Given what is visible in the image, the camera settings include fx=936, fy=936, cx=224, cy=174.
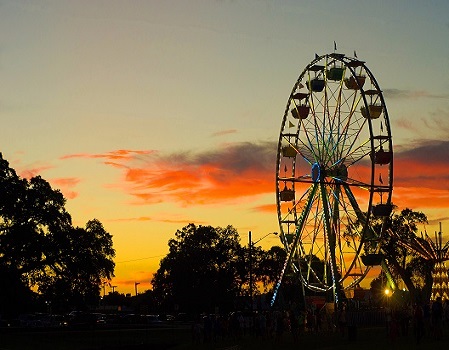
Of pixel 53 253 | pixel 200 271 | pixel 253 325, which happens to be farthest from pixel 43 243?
pixel 200 271

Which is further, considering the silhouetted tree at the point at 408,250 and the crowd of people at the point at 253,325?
the silhouetted tree at the point at 408,250

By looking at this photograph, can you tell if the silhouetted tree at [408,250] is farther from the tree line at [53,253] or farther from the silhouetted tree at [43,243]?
the silhouetted tree at [43,243]

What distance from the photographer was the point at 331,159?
6631 cm

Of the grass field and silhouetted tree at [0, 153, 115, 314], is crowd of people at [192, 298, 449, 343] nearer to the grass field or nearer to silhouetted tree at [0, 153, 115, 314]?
the grass field

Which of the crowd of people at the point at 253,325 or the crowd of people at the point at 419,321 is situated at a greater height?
the crowd of people at the point at 253,325

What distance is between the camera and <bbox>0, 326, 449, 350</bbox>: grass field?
42562mm

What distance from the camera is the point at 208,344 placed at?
55906 millimetres

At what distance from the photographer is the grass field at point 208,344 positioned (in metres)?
42.6

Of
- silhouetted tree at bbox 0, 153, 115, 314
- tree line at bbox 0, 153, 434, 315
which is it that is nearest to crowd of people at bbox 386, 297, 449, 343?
tree line at bbox 0, 153, 434, 315

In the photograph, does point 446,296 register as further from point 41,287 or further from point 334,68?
point 41,287

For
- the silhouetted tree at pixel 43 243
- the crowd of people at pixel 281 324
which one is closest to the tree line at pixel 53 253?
the silhouetted tree at pixel 43 243

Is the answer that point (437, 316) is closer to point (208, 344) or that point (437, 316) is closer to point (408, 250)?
point (208, 344)

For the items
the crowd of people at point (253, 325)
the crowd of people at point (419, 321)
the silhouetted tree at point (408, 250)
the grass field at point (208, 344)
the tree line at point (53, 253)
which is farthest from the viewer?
the silhouetted tree at point (408, 250)

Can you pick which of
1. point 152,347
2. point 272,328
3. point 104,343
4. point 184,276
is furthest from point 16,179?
point 184,276
